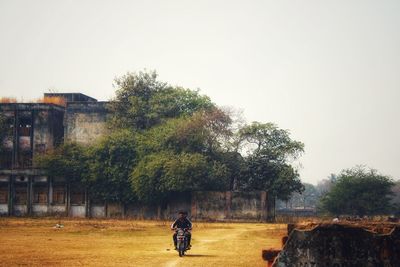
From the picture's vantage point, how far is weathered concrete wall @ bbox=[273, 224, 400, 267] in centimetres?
534

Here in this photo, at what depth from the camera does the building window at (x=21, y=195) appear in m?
45.0

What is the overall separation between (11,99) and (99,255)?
38985mm

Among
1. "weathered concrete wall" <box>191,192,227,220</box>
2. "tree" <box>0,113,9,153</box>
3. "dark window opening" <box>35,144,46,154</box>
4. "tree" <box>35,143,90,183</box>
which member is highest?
"tree" <box>0,113,9,153</box>

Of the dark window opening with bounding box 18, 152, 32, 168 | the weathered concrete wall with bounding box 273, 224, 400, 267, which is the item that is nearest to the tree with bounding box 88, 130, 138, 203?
the dark window opening with bounding box 18, 152, 32, 168

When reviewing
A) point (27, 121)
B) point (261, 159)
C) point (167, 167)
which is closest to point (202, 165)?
point (167, 167)

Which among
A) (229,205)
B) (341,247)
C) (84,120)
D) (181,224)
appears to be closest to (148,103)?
(84,120)

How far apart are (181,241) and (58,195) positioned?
105 ft

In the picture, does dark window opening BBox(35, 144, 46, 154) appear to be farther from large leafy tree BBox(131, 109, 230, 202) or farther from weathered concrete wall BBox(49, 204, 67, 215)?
large leafy tree BBox(131, 109, 230, 202)

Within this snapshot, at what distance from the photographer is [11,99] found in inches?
1944

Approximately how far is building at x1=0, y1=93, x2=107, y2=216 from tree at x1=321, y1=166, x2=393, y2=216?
76.0 ft

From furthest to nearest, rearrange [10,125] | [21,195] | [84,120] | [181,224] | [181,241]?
[84,120]
[10,125]
[21,195]
[181,224]
[181,241]

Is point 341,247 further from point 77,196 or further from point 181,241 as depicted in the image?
point 77,196

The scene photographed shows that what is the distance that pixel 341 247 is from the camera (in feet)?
17.7

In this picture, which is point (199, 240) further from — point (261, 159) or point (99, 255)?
point (261, 159)
